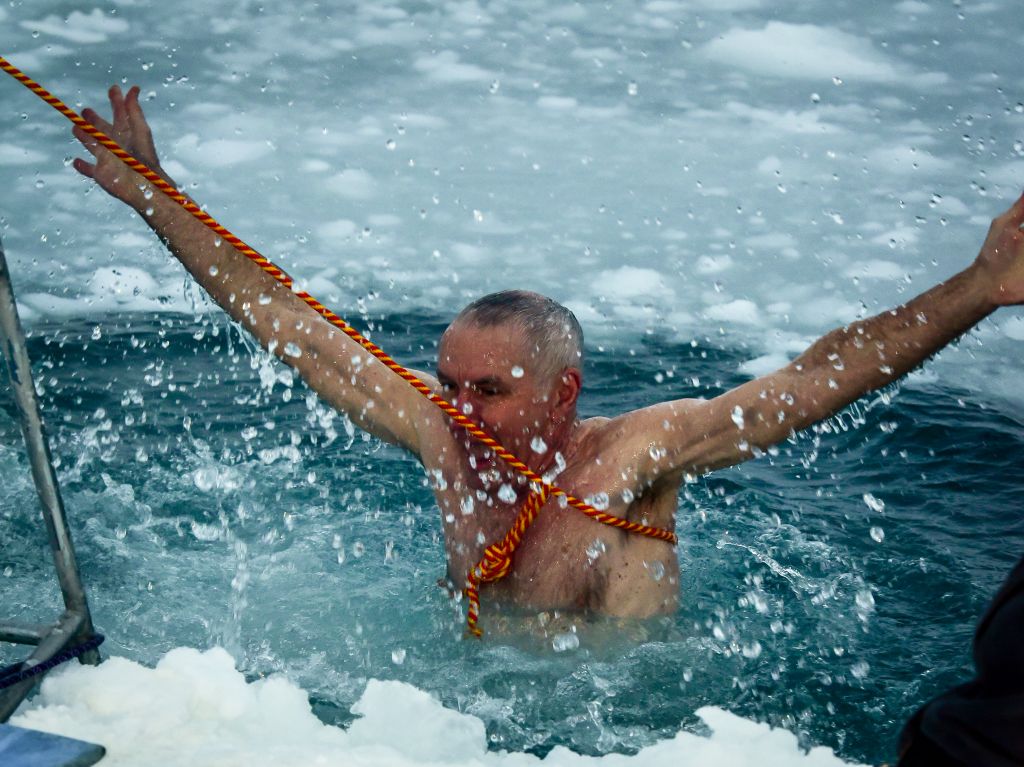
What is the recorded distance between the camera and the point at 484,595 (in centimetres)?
227

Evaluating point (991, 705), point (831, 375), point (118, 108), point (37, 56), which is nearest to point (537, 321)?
point (831, 375)

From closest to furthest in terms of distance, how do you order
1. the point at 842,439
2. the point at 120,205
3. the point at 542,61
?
the point at 842,439 < the point at 120,205 < the point at 542,61

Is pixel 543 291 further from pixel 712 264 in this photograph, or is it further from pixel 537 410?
pixel 537 410

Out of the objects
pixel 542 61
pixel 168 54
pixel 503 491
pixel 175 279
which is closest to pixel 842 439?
pixel 503 491

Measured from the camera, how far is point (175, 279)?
4.99 m

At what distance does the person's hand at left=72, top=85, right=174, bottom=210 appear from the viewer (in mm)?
2180

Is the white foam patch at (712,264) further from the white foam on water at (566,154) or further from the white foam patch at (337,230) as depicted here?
the white foam patch at (337,230)

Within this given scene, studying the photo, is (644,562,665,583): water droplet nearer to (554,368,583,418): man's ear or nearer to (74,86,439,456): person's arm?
(554,368,583,418): man's ear

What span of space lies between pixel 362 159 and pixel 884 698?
4.27 metres

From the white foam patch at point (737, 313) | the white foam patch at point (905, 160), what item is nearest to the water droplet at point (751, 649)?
the white foam patch at point (737, 313)

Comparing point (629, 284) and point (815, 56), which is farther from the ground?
point (815, 56)

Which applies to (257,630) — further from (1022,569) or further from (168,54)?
(168,54)

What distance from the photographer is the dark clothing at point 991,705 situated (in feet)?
2.59

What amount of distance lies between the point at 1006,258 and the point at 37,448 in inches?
55.8
